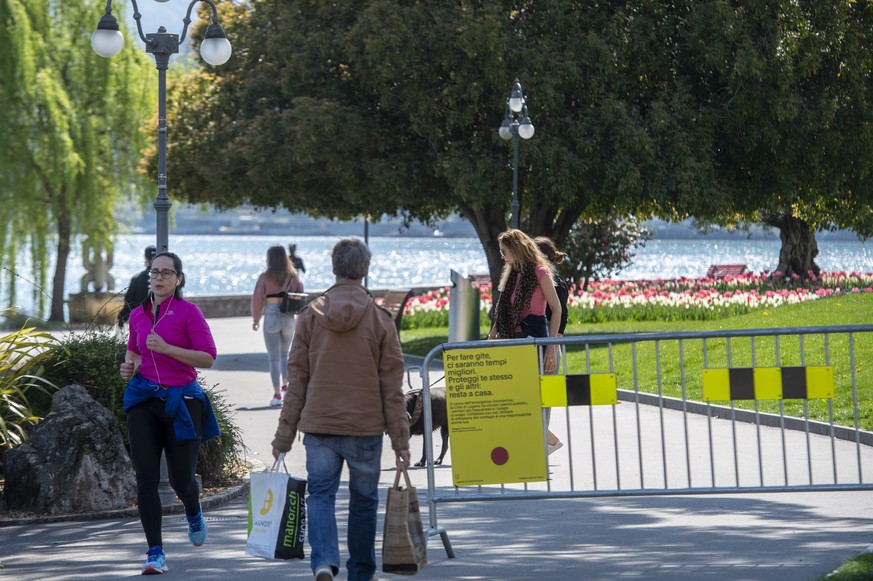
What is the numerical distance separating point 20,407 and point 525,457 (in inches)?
170

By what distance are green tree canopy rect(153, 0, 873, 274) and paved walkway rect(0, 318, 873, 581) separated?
13459 mm

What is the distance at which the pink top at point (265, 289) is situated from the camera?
49.1ft

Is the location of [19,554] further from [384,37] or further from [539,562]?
[384,37]

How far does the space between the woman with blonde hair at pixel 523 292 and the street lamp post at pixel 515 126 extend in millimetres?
10507

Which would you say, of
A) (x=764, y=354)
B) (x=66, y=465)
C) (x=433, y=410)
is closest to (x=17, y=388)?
(x=66, y=465)

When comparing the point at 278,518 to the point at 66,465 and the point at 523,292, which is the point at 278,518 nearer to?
the point at 66,465

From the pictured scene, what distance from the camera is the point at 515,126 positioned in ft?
68.2

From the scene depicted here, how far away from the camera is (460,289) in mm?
19922

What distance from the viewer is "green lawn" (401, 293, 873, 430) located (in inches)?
510

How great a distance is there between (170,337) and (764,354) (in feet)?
34.5

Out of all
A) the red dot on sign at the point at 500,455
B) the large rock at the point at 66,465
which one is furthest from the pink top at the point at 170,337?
the large rock at the point at 66,465

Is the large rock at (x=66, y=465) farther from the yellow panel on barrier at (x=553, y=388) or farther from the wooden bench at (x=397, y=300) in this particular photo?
the wooden bench at (x=397, y=300)

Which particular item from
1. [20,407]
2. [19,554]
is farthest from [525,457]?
[20,407]

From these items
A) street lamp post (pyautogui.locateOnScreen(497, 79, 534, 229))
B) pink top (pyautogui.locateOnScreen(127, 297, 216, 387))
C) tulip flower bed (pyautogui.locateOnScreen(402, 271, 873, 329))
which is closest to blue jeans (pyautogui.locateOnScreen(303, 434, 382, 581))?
pink top (pyautogui.locateOnScreen(127, 297, 216, 387))
